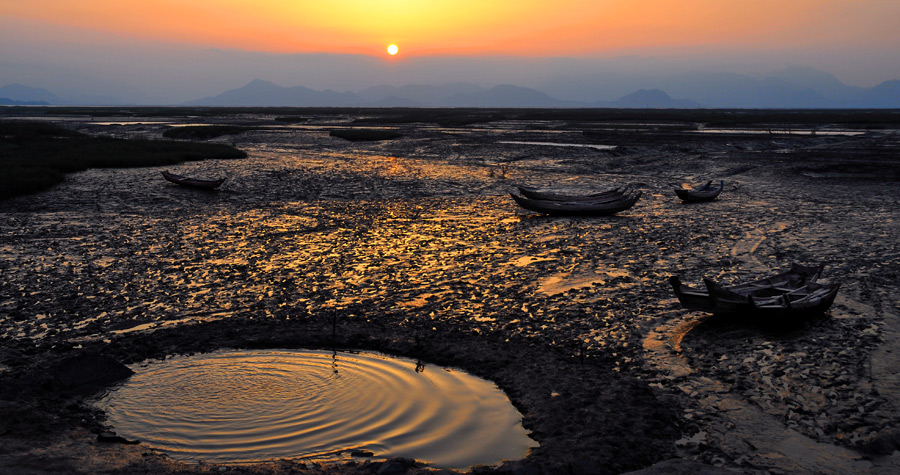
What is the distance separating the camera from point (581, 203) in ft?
76.2

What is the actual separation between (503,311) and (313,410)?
4972mm

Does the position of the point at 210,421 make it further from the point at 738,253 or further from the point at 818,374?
the point at 738,253

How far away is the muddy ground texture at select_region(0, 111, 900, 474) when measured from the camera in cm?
765

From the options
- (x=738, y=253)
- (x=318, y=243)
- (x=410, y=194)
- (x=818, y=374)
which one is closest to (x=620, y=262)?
(x=738, y=253)

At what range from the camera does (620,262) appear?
54.1ft

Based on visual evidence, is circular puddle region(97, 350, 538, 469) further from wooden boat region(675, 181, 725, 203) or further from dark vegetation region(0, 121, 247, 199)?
dark vegetation region(0, 121, 247, 199)

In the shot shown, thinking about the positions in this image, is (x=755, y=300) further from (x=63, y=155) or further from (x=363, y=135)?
(x=363, y=135)

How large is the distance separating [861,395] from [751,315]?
2.87 meters

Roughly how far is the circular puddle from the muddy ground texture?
0.36 m

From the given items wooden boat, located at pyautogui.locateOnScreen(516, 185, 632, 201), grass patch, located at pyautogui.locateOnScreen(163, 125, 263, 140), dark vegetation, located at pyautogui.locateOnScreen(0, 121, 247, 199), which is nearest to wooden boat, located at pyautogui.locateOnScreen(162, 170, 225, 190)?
dark vegetation, located at pyautogui.locateOnScreen(0, 121, 247, 199)

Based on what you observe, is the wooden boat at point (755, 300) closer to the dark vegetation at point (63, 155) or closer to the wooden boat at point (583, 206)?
the wooden boat at point (583, 206)

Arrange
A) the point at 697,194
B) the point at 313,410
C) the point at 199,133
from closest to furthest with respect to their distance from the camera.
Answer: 1. the point at 313,410
2. the point at 697,194
3. the point at 199,133

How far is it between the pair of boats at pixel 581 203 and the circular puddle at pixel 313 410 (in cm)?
1390

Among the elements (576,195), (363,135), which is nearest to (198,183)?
(576,195)
